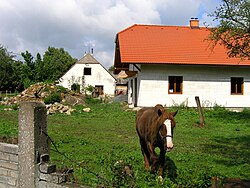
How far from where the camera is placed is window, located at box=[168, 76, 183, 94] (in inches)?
1024

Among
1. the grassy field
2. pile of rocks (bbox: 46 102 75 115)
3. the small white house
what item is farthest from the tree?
the small white house

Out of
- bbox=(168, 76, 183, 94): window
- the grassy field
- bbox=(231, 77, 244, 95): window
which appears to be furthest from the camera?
bbox=(231, 77, 244, 95): window

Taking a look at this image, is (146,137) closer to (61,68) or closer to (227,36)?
(227,36)

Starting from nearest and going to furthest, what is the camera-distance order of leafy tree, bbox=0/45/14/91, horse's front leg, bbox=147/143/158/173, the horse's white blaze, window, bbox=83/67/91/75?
the horse's white blaze < horse's front leg, bbox=147/143/158/173 < window, bbox=83/67/91/75 < leafy tree, bbox=0/45/14/91

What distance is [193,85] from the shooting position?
2625 cm

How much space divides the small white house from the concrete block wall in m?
45.9

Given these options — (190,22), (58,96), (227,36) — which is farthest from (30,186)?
(190,22)

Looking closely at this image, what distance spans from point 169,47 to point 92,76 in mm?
26902

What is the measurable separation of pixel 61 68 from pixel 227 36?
65.4 metres

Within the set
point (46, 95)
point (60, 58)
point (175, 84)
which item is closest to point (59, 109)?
point (46, 95)

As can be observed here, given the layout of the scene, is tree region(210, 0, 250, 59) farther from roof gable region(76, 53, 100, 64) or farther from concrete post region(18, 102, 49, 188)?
roof gable region(76, 53, 100, 64)

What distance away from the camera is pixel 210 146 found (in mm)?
11906

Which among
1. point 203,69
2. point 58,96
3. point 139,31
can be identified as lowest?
point 58,96

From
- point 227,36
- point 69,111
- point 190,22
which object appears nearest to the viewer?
point 227,36
